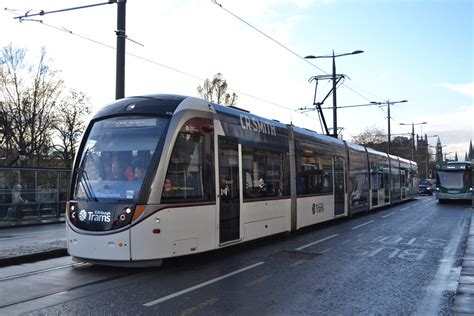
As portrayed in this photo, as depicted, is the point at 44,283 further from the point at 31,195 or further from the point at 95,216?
the point at 31,195

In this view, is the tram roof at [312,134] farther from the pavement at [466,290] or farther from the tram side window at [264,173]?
the pavement at [466,290]

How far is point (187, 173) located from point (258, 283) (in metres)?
2.50

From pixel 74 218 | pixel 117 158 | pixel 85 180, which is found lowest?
pixel 74 218

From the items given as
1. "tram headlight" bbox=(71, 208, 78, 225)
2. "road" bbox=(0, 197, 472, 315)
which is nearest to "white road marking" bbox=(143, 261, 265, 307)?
"road" bbox=(0, 197, 472, 315)

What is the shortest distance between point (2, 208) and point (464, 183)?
2882cm

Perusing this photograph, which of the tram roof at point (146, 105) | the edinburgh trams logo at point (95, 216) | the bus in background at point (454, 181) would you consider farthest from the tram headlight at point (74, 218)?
the bus in background at point (454, 181)

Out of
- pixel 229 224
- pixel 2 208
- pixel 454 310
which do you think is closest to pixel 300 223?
pixel 229 224

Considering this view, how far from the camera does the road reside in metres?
6.41

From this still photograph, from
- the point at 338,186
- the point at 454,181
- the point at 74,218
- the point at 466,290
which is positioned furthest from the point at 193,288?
the point at 454,181

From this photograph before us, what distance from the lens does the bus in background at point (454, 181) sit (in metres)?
32.9

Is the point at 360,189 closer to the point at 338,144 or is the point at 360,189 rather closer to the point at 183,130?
the point at 338,144

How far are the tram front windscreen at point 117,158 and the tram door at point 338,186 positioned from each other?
10.7m

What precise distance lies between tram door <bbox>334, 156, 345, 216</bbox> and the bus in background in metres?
17.6

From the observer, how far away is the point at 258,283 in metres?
7.88
